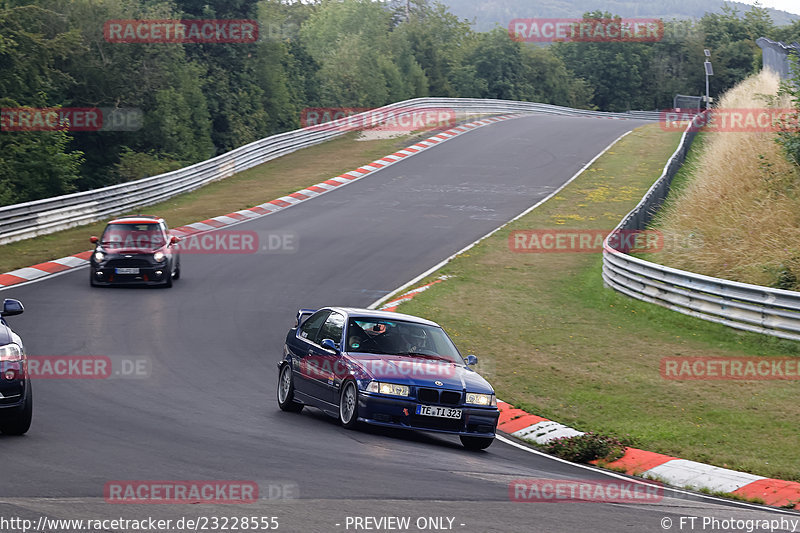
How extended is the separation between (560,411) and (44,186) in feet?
92.3

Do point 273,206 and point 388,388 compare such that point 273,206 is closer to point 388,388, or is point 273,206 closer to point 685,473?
point 388,388

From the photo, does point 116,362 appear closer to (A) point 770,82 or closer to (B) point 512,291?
(B) point 512,291

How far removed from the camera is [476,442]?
444 inches

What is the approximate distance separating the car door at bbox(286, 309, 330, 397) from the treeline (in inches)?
945

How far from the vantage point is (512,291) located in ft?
74.1

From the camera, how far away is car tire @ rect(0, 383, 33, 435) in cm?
980

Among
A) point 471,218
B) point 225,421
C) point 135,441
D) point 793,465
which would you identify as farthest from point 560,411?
point 471,218

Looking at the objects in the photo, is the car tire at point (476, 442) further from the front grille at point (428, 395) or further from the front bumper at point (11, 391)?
the front bumper at point (11, 391)

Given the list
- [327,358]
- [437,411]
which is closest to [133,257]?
[327,358]

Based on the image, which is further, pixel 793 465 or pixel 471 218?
pixel 471 218

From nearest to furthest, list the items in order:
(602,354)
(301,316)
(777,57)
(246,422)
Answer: (246,422), (301,316), (602,354), (777,57)

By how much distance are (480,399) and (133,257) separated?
12.8m

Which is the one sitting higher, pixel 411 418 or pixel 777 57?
pixel 777 57

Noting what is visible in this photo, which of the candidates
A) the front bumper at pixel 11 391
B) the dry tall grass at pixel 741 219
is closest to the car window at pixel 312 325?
the front bumper at pixel 11 391
